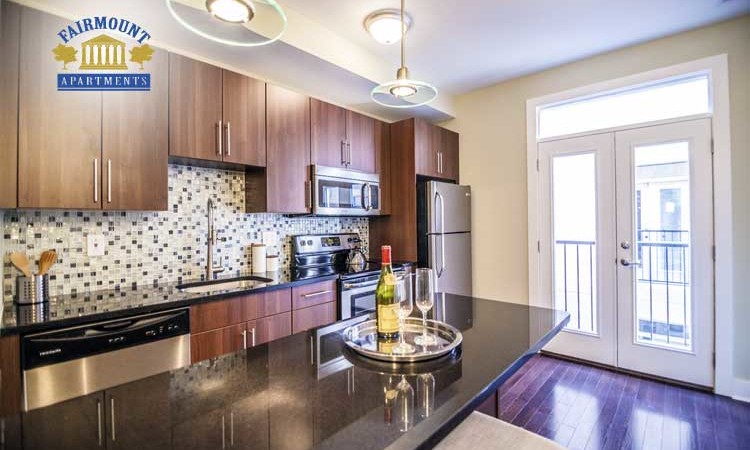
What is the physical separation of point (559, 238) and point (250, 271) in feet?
9.27

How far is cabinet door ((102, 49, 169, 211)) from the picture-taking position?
191cm

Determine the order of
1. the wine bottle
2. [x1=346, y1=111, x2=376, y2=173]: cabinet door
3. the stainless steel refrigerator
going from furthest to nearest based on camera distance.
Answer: the stainless steel refrigerator < [x1=346, y1=111, x2=376, y2=173]: cabinet door < the wine bottle

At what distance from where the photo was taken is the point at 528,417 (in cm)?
236

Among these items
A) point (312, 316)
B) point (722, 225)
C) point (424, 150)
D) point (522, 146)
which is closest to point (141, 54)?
point (312, 316)

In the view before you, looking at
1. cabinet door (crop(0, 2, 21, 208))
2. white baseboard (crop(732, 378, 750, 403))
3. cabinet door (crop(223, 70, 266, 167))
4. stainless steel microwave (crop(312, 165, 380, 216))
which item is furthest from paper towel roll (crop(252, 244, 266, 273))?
white baseboard (crop(732, 378, 750, 403))

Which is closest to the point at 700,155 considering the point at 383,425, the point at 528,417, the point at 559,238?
the point at 559,238

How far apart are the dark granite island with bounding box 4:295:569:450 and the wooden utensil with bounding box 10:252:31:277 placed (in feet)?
4.52

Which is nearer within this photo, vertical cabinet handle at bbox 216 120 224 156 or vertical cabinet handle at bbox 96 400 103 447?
vertical cabinet handle at bbox 96 400 103 447

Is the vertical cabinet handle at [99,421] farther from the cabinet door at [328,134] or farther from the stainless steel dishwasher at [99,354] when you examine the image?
the cabinet door at [328,134]

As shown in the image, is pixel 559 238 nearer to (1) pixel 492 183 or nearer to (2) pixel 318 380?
(1) pixel 492 183

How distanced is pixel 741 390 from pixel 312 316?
3119 mm

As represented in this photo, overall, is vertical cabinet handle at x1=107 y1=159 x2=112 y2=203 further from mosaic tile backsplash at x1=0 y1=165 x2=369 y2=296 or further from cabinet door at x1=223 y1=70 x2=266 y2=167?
cabinet door at x1=223 y1=70 x2=266 y2=167

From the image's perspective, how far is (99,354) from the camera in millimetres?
1616

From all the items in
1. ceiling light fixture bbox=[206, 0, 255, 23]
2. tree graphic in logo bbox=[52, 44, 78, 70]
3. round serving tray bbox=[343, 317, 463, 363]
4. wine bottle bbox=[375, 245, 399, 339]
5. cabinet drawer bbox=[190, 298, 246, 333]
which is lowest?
cabinet drawer bbox=[190, 298, 246, 333]
